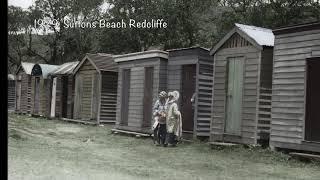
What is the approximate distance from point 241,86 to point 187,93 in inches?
133

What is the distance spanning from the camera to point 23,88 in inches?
1298

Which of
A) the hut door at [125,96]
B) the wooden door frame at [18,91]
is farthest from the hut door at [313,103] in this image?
the wooden door frame at [18,91]

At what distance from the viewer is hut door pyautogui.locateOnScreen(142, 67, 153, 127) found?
61.8 feet

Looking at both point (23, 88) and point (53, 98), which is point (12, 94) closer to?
point (23, 88)

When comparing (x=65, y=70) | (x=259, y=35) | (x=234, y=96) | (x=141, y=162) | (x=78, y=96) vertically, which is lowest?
(x=141, y=162)

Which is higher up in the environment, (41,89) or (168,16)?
(168,16)

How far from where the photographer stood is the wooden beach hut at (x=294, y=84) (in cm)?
1221

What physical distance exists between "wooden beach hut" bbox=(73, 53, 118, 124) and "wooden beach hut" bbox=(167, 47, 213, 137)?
7.09m

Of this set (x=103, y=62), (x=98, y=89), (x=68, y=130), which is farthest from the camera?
(x=103, y=62)

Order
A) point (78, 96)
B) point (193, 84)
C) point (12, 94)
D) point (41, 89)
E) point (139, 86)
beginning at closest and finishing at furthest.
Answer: point (193, 84) < point (139, 86) < point (78, 96) < point (41, 89) < point (12, 94)

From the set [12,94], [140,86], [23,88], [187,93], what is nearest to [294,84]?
[187,93]

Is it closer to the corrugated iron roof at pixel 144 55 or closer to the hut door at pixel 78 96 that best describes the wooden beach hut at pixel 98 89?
the hut door at pixel 78 96

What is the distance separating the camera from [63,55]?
143 feet

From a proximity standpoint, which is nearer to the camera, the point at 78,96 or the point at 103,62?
the point at 103,62
